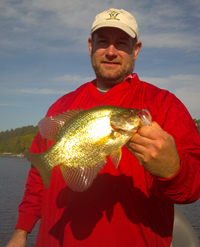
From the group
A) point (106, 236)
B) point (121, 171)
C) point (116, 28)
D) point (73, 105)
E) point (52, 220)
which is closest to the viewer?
point (106, 236)

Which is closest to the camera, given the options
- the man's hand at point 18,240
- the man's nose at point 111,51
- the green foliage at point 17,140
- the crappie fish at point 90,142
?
the crappie fish at point 90,142

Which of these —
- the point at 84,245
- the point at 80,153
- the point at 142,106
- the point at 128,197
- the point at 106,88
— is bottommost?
the point at 84,245

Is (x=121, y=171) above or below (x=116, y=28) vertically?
below

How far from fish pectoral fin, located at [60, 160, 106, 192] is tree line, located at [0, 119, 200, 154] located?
313 feet

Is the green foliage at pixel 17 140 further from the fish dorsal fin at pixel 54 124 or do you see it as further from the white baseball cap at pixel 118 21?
the fish dorsal fin at pixel 54 124

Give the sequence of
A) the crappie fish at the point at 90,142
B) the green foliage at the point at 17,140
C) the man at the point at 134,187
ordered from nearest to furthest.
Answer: the man at the point at 134,187 → the crappie fish at the point at 90,142 → the green foliage at the point at 17,140

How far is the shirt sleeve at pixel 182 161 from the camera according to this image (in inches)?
83.1

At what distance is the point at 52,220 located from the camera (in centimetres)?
279

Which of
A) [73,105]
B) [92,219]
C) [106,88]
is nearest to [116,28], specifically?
A: [106,88]

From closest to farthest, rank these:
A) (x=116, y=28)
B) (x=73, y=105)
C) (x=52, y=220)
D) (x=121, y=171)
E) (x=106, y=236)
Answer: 1. (x=106, y=236)
2. (x=121, y=171)
3. (x=52, y=220)
4. (x=73, y=105)
5. (x=116, y=28)

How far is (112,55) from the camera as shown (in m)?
3.41

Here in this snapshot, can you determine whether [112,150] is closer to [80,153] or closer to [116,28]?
[80,153]

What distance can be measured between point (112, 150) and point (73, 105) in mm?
1260

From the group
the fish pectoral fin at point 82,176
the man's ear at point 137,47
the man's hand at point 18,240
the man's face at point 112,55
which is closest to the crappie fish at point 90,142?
the fish pectoral fin at point 82,176
